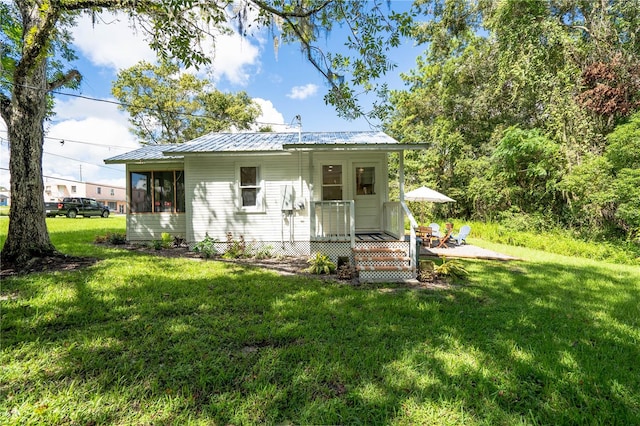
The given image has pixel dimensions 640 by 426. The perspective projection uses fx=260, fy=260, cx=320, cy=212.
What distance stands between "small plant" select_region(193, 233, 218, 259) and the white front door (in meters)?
4.58

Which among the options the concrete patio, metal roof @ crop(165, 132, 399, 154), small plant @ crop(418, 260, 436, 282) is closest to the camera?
small plant @ crop(418, 260, 436, 282)

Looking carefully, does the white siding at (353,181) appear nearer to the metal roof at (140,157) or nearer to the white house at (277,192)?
the white house at (277,192)

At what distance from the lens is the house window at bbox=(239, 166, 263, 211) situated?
833 cm

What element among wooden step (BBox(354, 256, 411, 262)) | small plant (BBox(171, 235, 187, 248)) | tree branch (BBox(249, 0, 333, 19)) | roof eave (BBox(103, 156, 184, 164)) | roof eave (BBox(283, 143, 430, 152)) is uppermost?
tree branch (BBox(249, 0, 333, 19))

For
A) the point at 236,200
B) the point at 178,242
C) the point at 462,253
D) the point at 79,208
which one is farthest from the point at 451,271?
the point at 79,208

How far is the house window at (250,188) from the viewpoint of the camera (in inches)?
328

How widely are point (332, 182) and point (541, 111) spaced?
11718 mm

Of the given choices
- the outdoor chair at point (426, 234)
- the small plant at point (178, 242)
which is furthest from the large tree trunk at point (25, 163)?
the outdoor chair at point (426, 234)

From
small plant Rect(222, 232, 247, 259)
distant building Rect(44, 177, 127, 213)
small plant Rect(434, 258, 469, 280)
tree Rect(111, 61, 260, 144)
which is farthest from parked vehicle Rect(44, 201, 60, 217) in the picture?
distant building Rect(44, 177, 127, 213)

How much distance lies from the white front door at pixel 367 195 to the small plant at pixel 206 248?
15.0 ft

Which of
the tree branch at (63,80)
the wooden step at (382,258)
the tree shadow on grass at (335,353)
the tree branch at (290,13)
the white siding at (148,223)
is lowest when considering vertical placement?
the tree shadow on grass at (335,353)

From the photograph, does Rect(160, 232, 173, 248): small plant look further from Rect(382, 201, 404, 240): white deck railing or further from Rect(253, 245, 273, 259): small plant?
Rect(382, 201, 404, 240): white deck railing

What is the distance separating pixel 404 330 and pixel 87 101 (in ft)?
37.3

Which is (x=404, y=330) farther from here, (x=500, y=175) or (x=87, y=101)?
(x=500, y=175)
